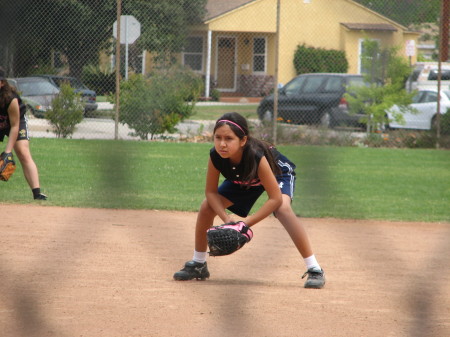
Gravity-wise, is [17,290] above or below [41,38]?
below

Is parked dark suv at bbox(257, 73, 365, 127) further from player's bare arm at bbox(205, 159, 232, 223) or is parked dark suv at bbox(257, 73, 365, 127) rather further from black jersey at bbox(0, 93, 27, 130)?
black jersey at bbox(0, 93, 27, 130)

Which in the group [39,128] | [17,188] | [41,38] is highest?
[41,38]

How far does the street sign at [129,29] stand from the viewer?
1.32 m

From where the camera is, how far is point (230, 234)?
3279mm

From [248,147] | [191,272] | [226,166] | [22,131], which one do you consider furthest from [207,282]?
[22,131]

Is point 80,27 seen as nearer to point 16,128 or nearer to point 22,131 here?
point 16,128

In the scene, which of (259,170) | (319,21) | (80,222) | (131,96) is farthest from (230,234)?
Answer: (131,96)

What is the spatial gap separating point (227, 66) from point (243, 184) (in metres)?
1.32

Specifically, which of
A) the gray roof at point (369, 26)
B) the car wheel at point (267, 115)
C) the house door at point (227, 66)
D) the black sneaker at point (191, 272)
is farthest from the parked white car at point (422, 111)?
the gray roof at point (369, 26)

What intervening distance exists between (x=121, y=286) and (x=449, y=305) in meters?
1.53

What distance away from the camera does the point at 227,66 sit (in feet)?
7.79

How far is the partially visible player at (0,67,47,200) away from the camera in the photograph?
5.37 m

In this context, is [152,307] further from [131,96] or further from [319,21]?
[131,96]

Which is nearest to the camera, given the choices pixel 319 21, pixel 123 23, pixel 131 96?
pixel 123 23
